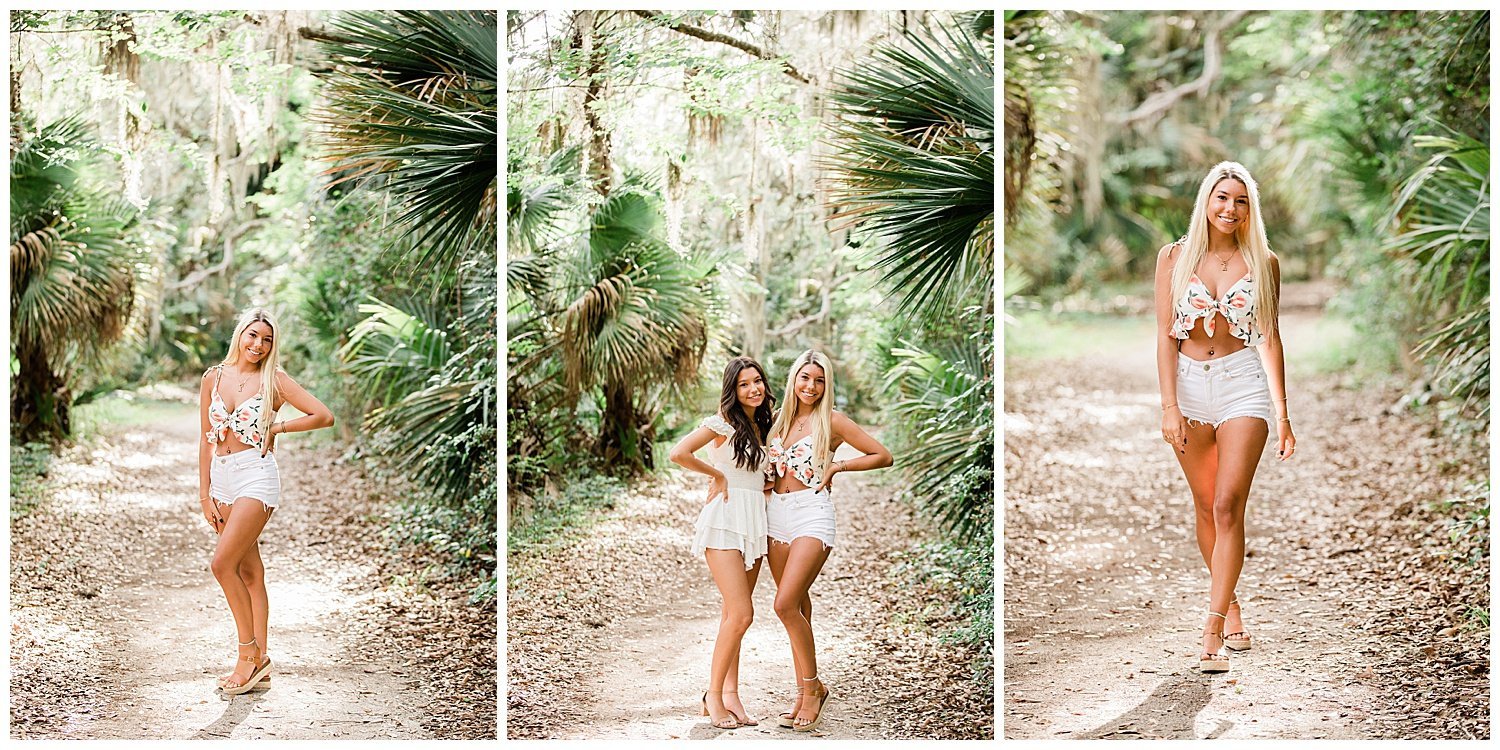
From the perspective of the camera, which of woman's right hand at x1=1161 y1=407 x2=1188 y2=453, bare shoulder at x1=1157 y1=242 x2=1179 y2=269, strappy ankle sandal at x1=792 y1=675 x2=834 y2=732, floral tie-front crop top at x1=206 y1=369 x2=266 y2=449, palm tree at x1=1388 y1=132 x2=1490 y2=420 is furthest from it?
palm tree at x1=1388 y1=132 x2=1490 y2=420

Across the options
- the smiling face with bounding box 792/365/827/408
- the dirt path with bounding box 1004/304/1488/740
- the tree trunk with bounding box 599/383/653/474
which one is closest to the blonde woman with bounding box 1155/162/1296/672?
the dirt path with bounding box 1004/304/1488/740

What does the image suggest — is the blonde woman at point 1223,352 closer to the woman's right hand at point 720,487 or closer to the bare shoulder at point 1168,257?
the bare shoulder at point 1168,257

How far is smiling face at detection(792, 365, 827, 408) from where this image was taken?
11.3 feet

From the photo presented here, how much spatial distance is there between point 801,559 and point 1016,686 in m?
0.83

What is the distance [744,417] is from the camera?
11.4 ft

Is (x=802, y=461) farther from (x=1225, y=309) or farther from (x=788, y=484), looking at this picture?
(x=1225, y=309)

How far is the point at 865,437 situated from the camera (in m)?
3.49

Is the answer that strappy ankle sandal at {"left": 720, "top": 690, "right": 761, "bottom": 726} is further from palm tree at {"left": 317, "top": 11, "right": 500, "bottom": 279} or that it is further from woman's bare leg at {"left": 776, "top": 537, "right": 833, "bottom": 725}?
palm tree at {"left": 317, "top": 11, "right": 500, "bottom": 279}

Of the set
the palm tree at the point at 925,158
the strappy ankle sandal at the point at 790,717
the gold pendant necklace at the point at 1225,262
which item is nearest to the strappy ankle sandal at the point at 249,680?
the strappy ankle sandal at the point at 790,717

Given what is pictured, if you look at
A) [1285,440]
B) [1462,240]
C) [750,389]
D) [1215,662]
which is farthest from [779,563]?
[1462,240]

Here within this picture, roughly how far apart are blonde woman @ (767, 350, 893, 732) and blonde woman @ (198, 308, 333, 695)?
1407 mm

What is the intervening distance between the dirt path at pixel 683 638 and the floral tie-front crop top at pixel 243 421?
0.87 metres

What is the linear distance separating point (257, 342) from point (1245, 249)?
2882 millimetres
